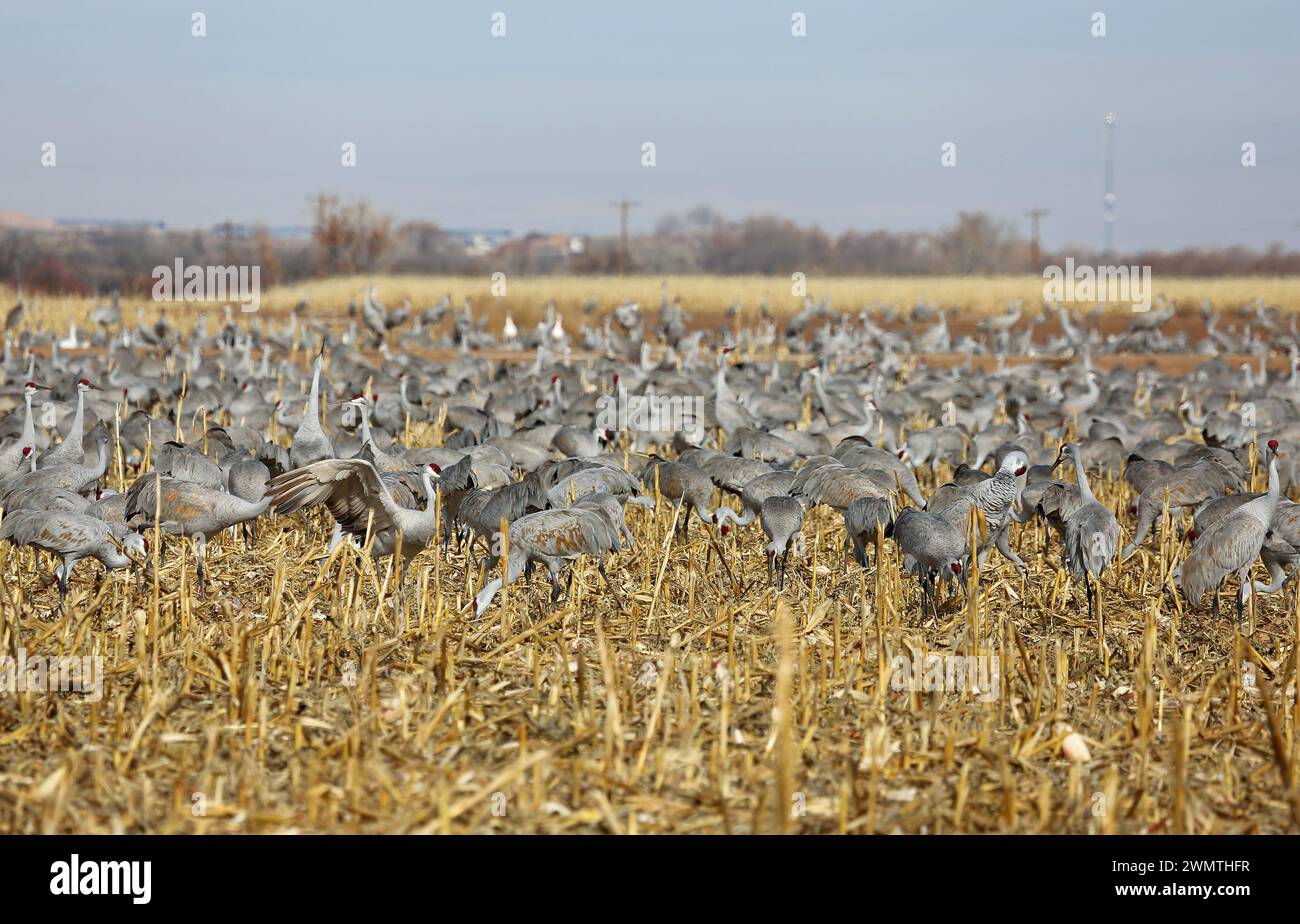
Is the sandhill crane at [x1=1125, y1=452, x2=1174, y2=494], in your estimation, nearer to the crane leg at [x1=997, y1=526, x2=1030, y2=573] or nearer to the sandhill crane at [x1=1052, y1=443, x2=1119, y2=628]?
the crane leg at [x1=997, y1=526, x2=1030, y2=573]

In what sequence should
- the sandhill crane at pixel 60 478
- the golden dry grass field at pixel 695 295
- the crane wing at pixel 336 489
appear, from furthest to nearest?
the golden dry grass field at pixel 695 295 → the sandhill crane at pixel 60 478 → the crane wing at pixel 336 489

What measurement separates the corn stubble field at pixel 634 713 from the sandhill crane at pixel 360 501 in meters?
0.25

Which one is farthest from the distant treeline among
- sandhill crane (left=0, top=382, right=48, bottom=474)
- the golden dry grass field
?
sandhill crane (left=0, top=382, right=48, bottom=474)

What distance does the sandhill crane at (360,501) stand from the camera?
21.7 ft

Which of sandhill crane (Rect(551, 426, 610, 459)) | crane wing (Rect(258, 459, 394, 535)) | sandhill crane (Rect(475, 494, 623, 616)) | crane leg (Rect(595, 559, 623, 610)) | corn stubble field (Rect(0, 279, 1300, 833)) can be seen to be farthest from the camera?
sandhill crane (Rect(551, 426, 610, 459))

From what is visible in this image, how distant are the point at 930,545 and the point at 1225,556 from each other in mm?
1403

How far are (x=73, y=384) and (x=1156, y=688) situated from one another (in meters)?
12.0

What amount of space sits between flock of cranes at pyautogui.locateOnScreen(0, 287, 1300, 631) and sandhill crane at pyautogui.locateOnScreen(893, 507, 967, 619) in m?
0.01

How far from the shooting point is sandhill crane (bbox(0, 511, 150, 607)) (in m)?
6.83

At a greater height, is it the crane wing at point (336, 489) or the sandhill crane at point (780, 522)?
the crane wing at point (336, 489)

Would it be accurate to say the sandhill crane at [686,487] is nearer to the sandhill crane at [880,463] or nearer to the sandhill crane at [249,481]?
the sandhill crane at [880,463]

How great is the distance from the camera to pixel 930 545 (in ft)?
22.8

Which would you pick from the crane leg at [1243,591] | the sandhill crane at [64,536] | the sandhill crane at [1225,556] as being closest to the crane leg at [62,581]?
the sandhill crane at [64,536]

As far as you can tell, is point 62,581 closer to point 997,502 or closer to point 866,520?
point 866,520
